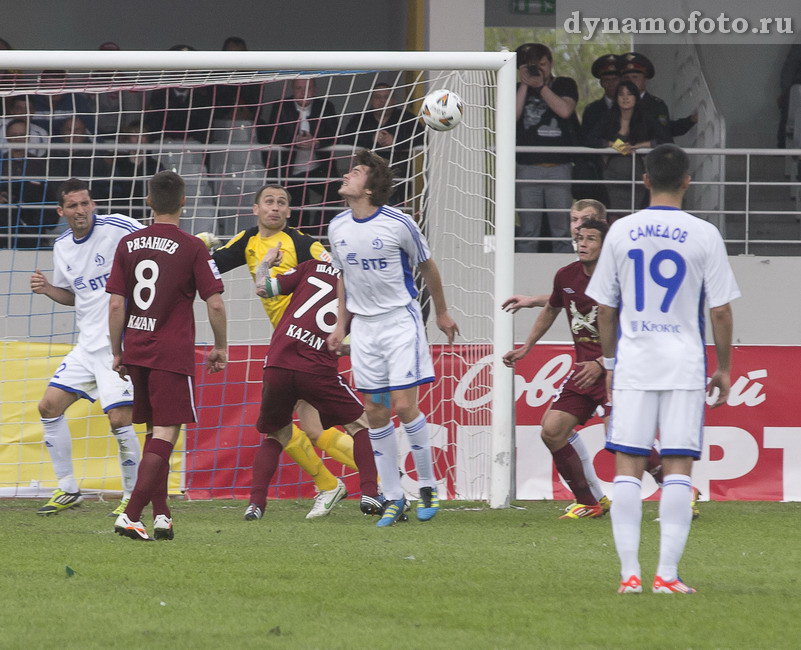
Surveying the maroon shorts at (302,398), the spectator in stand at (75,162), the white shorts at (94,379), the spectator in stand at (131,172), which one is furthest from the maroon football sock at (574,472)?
the spectator in stand at (75,162)

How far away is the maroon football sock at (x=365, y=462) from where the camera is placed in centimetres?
764

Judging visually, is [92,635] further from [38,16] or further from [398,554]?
[38,16]

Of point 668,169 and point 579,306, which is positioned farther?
point 579,306

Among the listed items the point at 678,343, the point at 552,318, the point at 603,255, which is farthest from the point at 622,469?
the point at 552,318

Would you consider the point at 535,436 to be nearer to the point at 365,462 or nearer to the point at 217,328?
the point at 365,462

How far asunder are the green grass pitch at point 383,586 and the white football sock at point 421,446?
29 cm

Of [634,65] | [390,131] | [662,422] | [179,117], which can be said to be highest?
[634,65]

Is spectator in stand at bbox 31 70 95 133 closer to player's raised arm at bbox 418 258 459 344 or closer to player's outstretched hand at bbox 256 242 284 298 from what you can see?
player's outstretched hand at bbox 256 242 284 298

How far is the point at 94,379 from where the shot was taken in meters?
8.12

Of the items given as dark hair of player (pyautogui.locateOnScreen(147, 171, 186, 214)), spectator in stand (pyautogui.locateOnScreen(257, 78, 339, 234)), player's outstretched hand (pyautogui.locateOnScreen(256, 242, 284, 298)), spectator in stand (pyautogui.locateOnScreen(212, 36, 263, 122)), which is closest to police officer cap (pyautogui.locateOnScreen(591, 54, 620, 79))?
spectator in stand (pyautogui.locateOnScreen(257, 78, 339, 234))

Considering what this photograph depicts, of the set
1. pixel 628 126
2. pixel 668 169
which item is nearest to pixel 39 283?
pixel 668 169

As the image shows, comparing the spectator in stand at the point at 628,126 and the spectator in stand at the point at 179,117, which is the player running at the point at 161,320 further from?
the spectator in stand at the point at 628,126

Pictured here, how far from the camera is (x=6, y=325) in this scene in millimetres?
10773

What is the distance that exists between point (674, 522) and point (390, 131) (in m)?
5.99
